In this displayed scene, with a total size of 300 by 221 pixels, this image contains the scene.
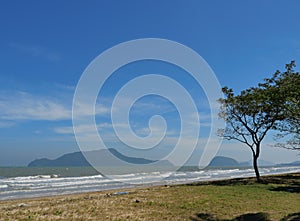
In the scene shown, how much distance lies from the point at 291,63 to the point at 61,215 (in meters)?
16.9

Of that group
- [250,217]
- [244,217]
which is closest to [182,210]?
[244,217]

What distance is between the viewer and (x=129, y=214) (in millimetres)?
11430

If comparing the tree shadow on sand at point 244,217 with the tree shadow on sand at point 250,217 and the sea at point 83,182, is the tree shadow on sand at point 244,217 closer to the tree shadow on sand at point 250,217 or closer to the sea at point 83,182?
the tree shadow on sand at point 250,217

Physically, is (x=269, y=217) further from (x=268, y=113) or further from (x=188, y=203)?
(x=268, y=113)

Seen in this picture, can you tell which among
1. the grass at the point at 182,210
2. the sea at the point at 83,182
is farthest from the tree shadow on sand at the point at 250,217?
the sea at the point at 83,182

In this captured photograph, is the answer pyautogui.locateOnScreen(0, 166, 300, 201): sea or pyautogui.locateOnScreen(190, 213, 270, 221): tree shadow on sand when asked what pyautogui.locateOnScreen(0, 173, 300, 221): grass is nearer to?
pyautogui.locateOnScreen(190, 213, 270, 221): tree shadow on sand

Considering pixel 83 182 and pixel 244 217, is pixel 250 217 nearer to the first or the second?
pixel 244 217

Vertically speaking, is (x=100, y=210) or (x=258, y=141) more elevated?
(x=258, y=141)

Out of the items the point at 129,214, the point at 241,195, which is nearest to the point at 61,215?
the point at 129,214

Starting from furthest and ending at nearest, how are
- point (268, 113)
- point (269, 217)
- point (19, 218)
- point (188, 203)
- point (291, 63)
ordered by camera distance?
point (268, 113) < point (291, 63) < point (188, 203) < point (19, 218) < point (269, 217)

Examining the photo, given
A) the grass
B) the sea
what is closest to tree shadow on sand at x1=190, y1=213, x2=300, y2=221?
the grass

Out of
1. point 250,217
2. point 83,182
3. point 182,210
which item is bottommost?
point 250,217

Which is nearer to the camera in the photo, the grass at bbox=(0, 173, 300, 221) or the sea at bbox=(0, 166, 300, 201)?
the grass at bbox=(0, 173, 300, 221)

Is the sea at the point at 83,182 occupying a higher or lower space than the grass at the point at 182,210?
higher
